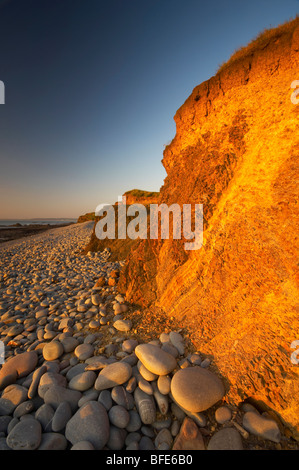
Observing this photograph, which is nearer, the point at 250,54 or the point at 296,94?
the point at 296,94

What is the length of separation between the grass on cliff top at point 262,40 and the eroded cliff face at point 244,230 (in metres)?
→ 0.05

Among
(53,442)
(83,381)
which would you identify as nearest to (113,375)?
(83,381)

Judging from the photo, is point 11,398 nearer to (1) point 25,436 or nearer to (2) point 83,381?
(1) point 25,436

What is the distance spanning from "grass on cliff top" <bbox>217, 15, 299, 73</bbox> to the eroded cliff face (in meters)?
0.05

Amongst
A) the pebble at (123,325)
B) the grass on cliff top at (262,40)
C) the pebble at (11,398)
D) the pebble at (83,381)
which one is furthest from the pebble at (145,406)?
the grass on cliff top at (262,40)

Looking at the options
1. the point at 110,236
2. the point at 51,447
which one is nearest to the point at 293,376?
the point at 51,447

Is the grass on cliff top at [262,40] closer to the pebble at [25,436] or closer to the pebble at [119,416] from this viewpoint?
the pebble at [119,416]

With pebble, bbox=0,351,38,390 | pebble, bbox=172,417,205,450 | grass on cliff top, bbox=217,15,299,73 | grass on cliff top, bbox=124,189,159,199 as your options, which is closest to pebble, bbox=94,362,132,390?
pebble, bbox=172,417,205,450

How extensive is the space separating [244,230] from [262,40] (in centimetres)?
336

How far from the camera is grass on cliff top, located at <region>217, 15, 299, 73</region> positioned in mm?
2793

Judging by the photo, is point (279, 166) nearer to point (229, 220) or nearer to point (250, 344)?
point (229, 220)

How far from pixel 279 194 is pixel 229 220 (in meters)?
0.74

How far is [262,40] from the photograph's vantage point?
3.02 meters

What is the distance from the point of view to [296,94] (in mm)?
2576
